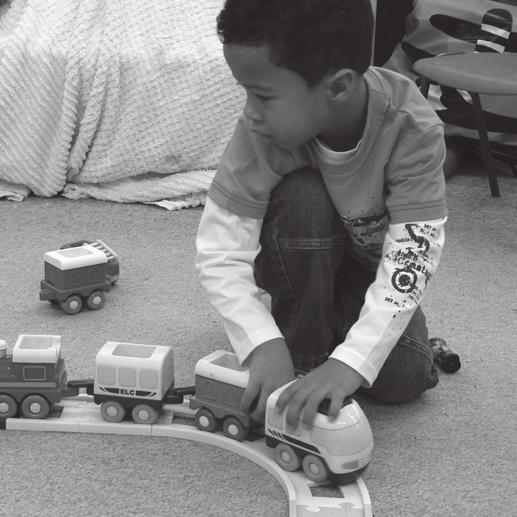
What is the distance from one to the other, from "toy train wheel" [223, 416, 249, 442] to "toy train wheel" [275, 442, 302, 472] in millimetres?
52

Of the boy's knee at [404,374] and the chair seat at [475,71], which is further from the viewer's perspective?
the chair seat at [475,71]

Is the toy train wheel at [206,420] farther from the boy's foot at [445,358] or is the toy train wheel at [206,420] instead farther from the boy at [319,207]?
the boy's foot at [445,358]

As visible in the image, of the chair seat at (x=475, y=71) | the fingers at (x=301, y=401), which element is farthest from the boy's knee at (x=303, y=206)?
the chair seat at (x=475, y=71)

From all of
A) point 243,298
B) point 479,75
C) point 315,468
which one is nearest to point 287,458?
point 315,468

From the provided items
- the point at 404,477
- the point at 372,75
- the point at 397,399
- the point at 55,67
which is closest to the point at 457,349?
the point at 397,399

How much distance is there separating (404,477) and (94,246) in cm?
69

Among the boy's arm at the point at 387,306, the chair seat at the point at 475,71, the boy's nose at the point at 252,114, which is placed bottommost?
the chair seat at the point at 475,71

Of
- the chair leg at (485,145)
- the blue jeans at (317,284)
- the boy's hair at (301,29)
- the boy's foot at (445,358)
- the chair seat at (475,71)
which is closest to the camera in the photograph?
the boy's hair at (301,29)

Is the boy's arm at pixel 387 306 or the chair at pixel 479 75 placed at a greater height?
the boy's arm at pixel 387 306

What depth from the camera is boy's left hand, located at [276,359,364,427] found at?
899 mm

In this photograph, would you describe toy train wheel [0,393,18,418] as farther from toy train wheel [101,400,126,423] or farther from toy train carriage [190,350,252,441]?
toy train carriage [190,350,252,441]

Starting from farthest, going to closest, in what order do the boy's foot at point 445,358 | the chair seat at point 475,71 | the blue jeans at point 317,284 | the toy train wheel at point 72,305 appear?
the chair seat at point 475,71 < the toy train wheel at point 72,305 < the boy's foot at point 445,358 < the blue jeans at point 317,284

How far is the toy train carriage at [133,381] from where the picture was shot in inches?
39.1

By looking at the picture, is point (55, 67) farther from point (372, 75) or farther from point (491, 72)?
point (372, 75)
